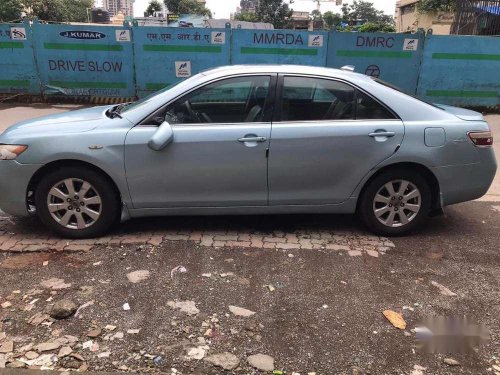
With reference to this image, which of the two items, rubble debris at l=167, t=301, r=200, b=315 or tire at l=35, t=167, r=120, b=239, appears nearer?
rubble debris at l=167, t=301, r=200, b=315

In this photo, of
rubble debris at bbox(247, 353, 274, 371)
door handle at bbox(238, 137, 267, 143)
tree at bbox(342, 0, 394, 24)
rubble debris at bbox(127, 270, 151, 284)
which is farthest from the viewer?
tree at bbox(342, 0, 394, 24)

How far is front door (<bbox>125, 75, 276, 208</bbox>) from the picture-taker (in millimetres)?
4020

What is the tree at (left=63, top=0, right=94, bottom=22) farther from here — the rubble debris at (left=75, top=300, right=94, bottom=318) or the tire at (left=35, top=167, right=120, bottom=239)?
the rubble debris at (left=75, top=300, right=94, bottom=318)

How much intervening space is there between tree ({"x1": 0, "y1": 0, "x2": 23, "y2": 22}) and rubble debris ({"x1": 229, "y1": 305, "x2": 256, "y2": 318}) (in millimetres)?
36694

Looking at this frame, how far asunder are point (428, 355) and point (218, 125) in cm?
248

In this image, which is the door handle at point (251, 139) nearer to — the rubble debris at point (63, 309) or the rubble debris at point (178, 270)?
the rubble debris at point (178, 270)

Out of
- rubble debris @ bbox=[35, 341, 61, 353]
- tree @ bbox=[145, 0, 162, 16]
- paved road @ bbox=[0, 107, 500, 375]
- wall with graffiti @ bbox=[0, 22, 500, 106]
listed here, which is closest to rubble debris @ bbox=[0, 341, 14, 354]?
paved road @ bbox=[0, 107, 500, 375]

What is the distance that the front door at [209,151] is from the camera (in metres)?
4.02

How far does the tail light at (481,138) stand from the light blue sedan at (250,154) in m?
0.01

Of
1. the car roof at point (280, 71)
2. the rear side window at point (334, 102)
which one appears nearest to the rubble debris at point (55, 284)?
the car roof at point (280, 71)

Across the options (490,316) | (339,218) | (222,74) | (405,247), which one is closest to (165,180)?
(222,74)

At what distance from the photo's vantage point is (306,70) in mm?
4293

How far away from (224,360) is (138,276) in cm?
121

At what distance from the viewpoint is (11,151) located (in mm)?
3992
